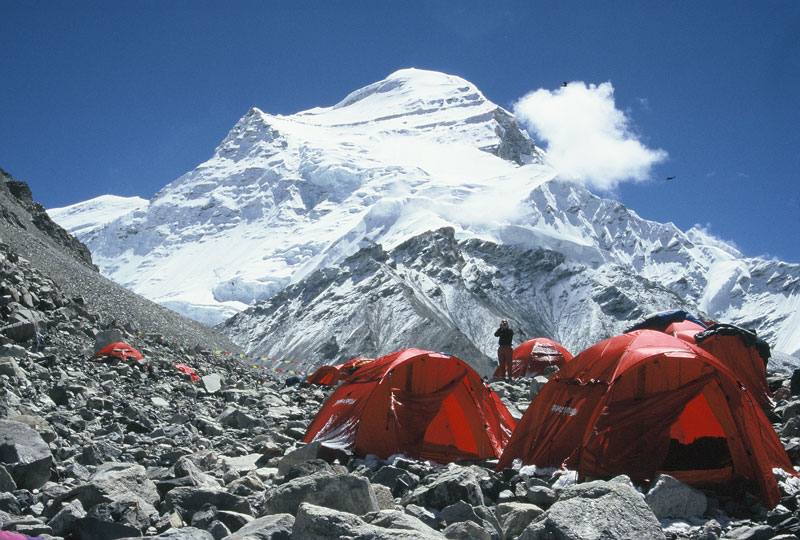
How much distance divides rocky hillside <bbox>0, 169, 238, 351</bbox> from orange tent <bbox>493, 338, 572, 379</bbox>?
52.5 ft

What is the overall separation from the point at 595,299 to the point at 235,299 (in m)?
98.6

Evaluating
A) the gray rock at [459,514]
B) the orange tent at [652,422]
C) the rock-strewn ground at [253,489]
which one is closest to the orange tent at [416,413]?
the rock-strewn ground at [253,489]

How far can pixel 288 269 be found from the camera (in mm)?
193250

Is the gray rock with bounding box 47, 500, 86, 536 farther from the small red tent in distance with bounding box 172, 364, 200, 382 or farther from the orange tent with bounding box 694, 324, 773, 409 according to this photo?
the small red tent in distance with bounding box 172, 364, 200, 382

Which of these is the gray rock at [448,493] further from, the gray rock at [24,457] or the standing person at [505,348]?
the standing person at [505,348]

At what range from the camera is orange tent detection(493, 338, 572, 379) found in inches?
1008

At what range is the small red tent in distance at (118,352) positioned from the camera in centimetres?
1708

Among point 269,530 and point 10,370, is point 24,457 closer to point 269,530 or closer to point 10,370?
point 269,530

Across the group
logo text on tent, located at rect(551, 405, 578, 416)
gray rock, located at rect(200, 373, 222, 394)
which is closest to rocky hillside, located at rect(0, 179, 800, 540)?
logo text on tent, located at rect(551, 405, 578, 416)

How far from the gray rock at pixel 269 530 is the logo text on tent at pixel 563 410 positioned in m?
4.47

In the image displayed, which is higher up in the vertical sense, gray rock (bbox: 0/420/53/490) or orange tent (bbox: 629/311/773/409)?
orange tent (bbox: 629/311/773/409)

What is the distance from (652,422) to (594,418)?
0.69m

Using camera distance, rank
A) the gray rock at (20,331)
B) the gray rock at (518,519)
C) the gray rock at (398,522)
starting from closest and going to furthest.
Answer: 1. the gray rock at (398,522)
2. the gray rock at (518,519)
3. the gray rock at (20,331)

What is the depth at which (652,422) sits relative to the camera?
25.7 ft
